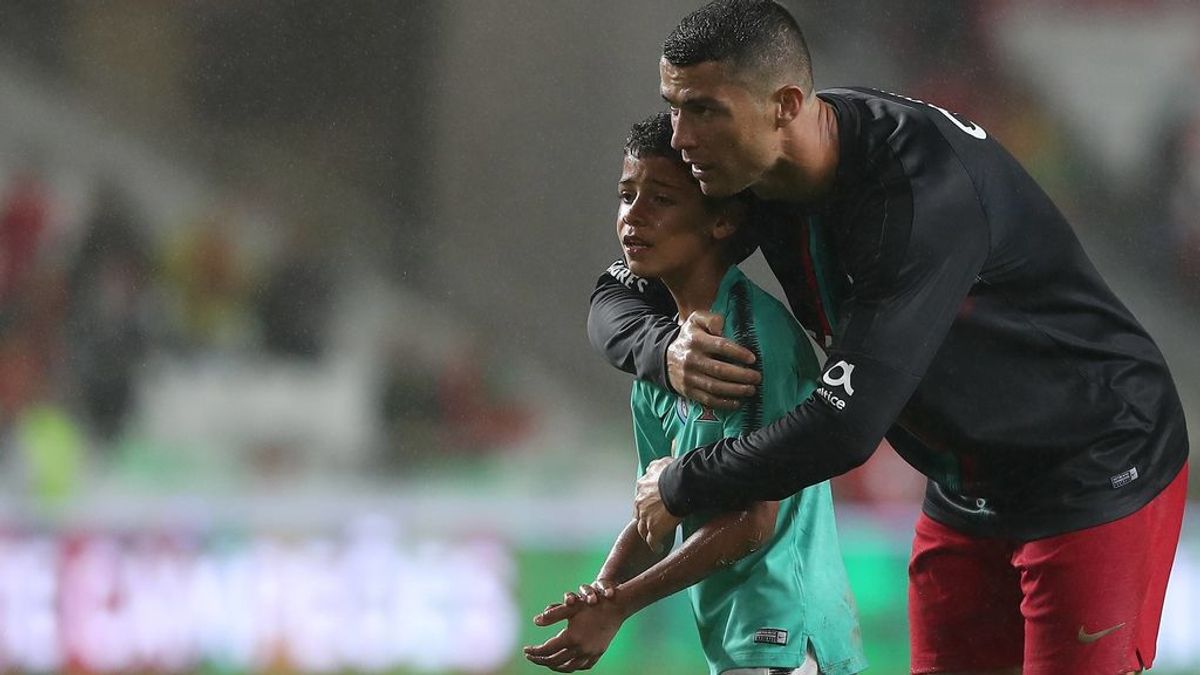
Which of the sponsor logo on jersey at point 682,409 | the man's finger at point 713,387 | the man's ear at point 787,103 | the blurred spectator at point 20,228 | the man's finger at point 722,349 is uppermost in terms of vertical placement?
the blurred spectator at point 20,228

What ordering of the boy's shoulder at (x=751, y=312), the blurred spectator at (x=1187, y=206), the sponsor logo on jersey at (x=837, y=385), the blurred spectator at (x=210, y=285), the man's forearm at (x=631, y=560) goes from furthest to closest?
the blurred spectator at (x=210, y=285) < the blurred spectator at (x=1187, y=206) < the man's forearm at (x=631, y=560) < the boy's shoulder at (x=751, y=312) < the sponsor logo on jersey at (x=837, y=385)

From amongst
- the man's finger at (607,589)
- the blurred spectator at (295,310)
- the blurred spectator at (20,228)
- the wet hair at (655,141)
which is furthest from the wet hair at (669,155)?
the blurred spectator at (20,228)

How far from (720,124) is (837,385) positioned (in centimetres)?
25

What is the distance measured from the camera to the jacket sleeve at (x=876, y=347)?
132cm

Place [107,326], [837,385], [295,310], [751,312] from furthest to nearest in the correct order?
[295,310], [107,326], [751,312], [837,385]

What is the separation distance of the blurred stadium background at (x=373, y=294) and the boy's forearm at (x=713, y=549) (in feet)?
5.04

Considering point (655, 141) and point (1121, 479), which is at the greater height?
point (655, 141)

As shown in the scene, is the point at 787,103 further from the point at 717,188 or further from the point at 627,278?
the point at 627,278

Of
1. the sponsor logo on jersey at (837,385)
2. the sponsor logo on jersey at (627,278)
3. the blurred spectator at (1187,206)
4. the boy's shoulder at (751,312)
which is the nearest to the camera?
the sponsor logo on jersey at (837,385)

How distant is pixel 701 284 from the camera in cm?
148

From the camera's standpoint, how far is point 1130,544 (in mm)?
1486

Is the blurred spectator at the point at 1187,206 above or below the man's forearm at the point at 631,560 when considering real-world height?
above

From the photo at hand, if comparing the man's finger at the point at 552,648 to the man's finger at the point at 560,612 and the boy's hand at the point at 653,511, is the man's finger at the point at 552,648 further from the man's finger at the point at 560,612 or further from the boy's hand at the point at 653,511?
the boy's hand at the point at 653,511

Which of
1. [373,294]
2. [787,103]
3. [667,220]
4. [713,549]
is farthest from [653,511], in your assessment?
[373,294]
